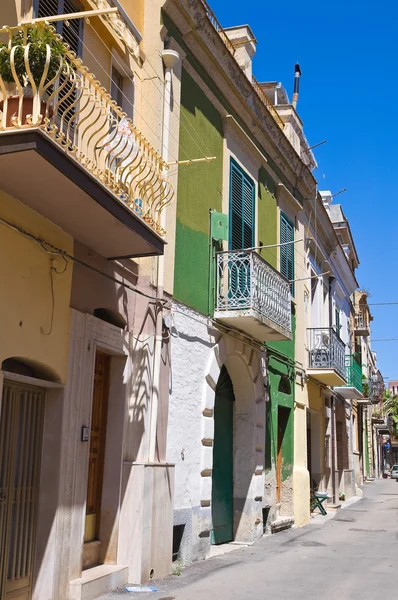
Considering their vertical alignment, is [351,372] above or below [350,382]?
above

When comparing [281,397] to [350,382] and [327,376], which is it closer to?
[327,376]

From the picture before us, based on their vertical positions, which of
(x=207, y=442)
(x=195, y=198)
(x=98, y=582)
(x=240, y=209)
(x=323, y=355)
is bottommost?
(x=98, y=582)

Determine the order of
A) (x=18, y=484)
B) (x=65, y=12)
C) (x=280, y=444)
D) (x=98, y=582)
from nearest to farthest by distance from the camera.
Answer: (x=18, y=484) < (x=98, y=582) < (x=65, y=12) < (x=280, y=444)

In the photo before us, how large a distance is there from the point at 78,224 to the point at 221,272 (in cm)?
448

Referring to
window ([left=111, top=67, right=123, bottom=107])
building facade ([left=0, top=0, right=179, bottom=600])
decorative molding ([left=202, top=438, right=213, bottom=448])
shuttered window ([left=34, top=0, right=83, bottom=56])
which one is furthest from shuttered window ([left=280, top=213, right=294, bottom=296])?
shuttered window ([left=34, top=0, right=83, bottom=56])

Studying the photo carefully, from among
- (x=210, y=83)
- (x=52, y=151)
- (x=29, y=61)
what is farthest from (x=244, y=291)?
(x=29, y=61)

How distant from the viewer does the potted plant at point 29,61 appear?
6086mm

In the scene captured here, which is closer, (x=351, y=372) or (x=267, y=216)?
(x=267, y=216)

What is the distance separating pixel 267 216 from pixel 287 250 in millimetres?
1733

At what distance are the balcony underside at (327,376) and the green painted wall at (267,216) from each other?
3916mm

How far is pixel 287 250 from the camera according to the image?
16.3 m

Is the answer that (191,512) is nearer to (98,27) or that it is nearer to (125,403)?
(125,403)

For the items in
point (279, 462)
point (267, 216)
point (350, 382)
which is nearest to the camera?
point (267, 216)

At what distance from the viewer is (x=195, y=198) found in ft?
36.3
